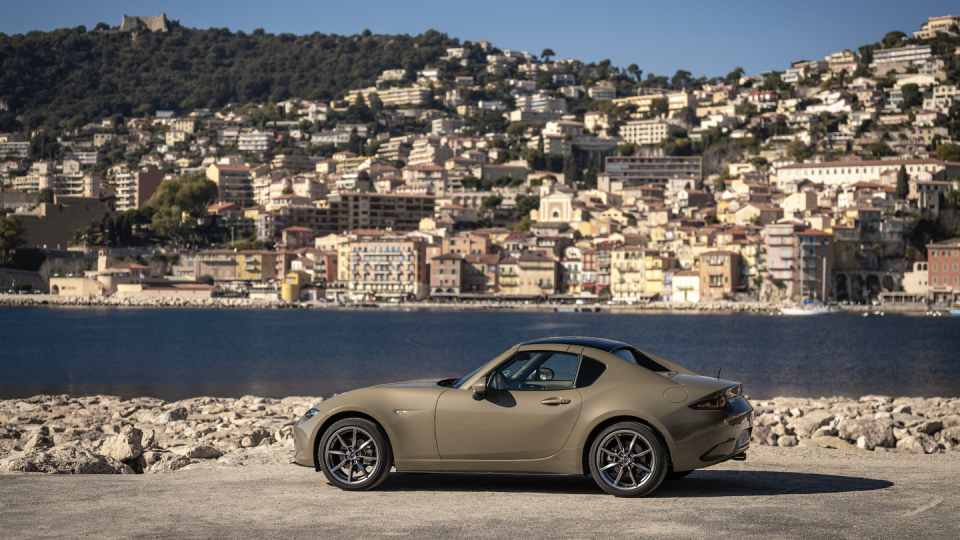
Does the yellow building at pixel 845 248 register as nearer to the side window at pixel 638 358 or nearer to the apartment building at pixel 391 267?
the apartment building at pixel 391 267

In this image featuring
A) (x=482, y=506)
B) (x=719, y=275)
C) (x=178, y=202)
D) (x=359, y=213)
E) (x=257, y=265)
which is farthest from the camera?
(x=178, y=202)

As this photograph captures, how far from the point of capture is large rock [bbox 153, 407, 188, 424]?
57.0ft

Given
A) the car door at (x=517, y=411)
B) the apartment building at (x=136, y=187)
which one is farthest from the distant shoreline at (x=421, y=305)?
the car door at (x=517, y=411)

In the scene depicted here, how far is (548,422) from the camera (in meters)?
7.42

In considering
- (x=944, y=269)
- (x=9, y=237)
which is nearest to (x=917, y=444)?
(x=944, y=269)

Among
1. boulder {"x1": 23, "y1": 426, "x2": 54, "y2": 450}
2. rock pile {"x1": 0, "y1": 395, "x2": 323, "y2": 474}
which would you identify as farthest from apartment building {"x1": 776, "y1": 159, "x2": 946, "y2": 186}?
boulder {"x1": 23, "y1": 426, "x2": 54, "y2": 450}

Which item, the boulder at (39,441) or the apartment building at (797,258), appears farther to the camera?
the apartment building at (797,258)

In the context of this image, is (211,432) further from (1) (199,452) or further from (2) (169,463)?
(2) (169,463)

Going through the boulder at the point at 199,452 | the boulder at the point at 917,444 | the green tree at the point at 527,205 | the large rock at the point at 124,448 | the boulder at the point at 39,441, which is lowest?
the boulder at the point at 39,441

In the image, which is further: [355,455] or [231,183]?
[231,183]

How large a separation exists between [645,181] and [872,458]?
527 ft

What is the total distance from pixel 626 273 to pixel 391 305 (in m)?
29.3

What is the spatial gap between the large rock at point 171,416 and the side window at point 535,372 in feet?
37.1

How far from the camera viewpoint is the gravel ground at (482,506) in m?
6.23
